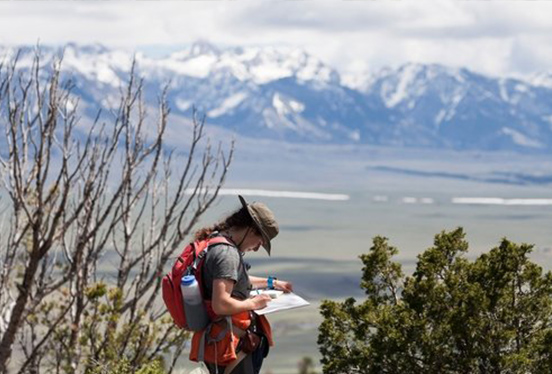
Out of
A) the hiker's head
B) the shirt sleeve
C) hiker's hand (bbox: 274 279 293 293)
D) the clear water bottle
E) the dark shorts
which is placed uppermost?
the hiker's head

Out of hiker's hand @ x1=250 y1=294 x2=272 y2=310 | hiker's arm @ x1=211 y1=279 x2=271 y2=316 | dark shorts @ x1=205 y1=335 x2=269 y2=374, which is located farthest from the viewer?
dark shorts @ x1=205 y1=335 x2=269 y2=374

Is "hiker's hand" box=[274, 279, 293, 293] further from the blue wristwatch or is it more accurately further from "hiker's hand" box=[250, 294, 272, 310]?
"hiker's hand" box=[250, 294, 272, 310]

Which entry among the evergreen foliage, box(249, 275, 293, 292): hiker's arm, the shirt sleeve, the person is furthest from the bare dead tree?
A: the shirt sleeve

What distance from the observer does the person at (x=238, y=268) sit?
6785mm

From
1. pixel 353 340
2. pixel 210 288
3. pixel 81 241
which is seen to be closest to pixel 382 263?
pixel 353 340

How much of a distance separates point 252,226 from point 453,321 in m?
4.80

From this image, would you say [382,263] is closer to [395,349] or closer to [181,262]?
[395,349]

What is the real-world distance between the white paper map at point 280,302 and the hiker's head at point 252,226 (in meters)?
0.47

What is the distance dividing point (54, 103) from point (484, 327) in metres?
6.09

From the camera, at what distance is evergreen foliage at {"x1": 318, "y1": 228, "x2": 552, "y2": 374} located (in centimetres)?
1111

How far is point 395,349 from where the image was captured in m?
11.2

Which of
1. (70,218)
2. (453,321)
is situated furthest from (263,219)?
(70,218)

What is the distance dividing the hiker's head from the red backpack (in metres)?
0.12

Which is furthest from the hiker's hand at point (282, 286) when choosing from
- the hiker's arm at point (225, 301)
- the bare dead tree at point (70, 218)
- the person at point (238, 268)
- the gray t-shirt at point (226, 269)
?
the bare dead tree at point (70, 218)
